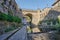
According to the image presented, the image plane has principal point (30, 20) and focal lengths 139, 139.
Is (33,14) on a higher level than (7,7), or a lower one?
higher

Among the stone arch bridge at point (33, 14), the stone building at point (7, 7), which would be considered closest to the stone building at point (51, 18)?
the stone building at point (7, 7)

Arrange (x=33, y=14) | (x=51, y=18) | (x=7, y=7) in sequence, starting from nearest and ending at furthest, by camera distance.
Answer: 1. (x=7, y=7)
2. (x=51, y=18)
3. (x=33, y=14)

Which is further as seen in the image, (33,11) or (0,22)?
(33,11)

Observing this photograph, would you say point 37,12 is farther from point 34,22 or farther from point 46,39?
point 46,39

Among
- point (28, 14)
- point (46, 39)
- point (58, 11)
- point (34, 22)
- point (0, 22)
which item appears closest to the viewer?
point (0, 22)

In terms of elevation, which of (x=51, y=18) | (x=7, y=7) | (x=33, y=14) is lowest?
(x=51, y=18)

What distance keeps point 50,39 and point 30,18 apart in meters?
36.7

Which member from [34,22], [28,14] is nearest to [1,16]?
A: [34,22]

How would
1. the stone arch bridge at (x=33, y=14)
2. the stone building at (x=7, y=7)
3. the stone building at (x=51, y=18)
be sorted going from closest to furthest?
the stone building at (x=7, y=7)
the stone building at (x=51, y=18)
the stone arch bridge at (x=33, y=14)

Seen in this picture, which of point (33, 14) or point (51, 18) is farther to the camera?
point (33, 14)

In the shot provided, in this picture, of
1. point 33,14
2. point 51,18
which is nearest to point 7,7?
point 51,18

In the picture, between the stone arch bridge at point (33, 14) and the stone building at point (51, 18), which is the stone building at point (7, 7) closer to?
the stone building at point (51, 18)

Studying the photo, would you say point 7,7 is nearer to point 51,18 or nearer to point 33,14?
point 51,18

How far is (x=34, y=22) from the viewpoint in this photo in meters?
40.9
